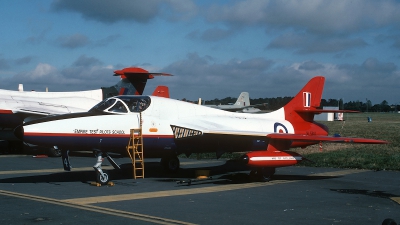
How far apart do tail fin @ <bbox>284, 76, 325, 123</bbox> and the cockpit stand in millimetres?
6125

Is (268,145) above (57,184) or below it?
above

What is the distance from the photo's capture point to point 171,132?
1536 cm

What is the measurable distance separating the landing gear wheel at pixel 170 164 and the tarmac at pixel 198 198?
0.22m

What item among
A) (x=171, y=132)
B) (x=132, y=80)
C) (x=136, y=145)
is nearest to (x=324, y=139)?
(x=171, y=132)

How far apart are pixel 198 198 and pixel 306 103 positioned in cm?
867

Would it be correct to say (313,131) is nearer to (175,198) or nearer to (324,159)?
(324,159)

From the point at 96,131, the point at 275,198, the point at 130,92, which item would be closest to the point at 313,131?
the point at 275,198

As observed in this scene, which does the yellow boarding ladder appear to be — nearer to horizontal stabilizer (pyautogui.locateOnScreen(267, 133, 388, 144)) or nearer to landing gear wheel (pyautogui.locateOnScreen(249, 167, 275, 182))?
landing gear wheel (pyautogui.locateOnScreen(249, 167, 275, 182))

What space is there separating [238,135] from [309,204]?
4.69 m

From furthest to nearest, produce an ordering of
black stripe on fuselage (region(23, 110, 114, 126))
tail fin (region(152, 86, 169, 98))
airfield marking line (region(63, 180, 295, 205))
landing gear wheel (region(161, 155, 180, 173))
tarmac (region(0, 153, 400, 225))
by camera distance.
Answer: tail fin (region(152, 86, 169, 98)), landing gear wheel (region(161, 155, 180, 173)), black stripe on fuselage (region(23, 110, 114, 126)), airfield marking line (region(63, 180, 295, 205)), tarmac (region(0, 153, 400, 225))

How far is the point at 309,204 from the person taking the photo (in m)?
10.9

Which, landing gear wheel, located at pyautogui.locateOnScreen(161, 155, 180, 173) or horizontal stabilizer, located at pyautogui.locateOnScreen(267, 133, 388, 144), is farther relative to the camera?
landing gear wheel, located at pyautogui.locateOnScreen(161, 155, 180, 173)

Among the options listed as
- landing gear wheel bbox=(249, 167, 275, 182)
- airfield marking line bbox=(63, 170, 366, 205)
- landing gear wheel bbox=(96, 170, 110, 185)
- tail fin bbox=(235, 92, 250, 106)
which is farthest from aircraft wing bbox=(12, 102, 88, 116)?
tail fin bbox=(235, 92, 250, 106)

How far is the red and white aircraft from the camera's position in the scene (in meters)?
13.5
